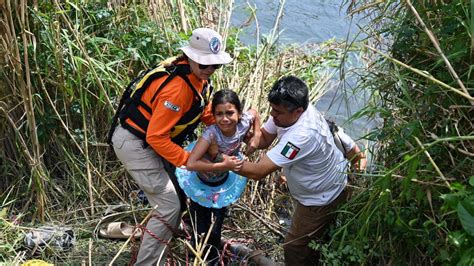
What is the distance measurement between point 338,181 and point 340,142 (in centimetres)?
23

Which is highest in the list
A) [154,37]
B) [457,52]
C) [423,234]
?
[457,52]

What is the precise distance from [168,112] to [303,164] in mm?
796

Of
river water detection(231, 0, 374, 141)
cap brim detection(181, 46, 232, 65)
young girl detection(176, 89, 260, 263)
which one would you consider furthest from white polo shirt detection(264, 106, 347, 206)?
river water detection(231, 0, 374, 141)

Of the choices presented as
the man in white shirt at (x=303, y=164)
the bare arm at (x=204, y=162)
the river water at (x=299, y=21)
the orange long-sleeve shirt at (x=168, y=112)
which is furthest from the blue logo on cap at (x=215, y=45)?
the river water at (x=299, y=21)

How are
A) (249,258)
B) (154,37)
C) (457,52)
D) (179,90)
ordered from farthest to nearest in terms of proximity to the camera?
1. (154,37)
2. (249,258)
3. (179,90)
4. (457,52)

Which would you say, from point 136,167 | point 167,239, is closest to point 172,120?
point 136,167

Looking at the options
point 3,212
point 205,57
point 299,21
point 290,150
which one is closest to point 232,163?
point 290,150

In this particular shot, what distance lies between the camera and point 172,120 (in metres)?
3.78

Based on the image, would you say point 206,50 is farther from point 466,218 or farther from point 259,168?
point 466,218

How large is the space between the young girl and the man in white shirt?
0.15 m

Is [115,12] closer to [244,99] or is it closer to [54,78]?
[54,78]

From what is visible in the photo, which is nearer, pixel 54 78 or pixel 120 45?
pixel 54 78

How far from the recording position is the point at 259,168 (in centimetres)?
366

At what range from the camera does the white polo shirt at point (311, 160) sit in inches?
141
